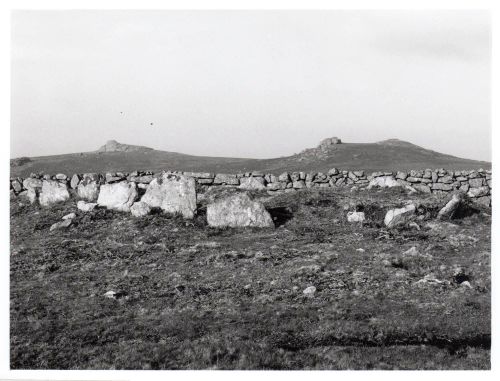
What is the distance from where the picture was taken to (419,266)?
41.7 feet

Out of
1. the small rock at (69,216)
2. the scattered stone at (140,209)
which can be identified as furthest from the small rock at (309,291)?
the small rock at (69,216)

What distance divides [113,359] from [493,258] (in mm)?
8789

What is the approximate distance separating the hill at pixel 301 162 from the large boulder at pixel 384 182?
953 cm

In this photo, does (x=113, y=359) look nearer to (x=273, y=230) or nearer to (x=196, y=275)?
(x=196, y=275)

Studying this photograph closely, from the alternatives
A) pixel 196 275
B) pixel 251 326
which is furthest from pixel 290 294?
pixel 196 275

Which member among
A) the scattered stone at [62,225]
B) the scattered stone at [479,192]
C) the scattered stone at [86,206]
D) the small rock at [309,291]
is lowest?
the small rock at [309,291]

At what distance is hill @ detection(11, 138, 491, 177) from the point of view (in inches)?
1452

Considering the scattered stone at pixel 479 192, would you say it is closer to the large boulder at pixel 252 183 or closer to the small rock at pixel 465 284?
the large boulder at pixel 252 183

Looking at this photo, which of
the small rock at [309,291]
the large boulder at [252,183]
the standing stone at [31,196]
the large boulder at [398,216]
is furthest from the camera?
the large boulder at [252,183]

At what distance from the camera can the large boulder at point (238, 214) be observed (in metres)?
17.3

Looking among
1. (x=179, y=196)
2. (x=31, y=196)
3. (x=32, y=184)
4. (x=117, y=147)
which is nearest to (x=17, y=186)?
→ (x=32, y=184)

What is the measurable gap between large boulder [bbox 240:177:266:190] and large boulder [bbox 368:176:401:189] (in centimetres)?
533

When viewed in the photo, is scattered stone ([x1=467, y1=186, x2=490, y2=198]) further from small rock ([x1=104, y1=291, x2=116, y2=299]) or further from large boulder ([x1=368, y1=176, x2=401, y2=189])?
small rock ([x1=104, y1=291, x2=116, y2=299])

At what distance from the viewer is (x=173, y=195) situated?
1852 cm
